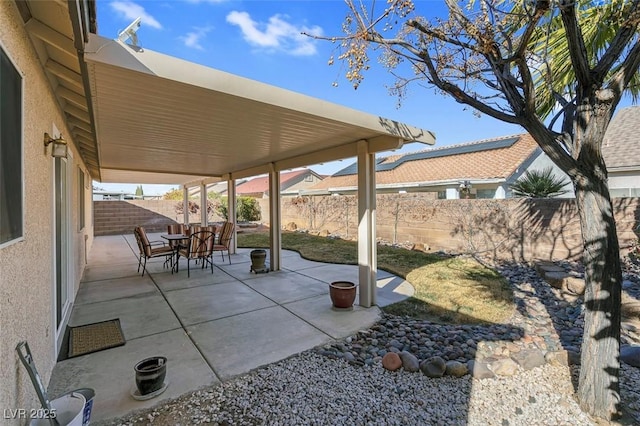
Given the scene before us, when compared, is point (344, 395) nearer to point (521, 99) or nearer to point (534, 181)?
point (521, 99)

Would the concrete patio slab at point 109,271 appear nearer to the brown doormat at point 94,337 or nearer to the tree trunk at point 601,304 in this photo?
the brown doormat at point 94,337

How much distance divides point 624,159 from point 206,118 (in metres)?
12.9

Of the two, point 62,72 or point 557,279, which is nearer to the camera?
point 62,72

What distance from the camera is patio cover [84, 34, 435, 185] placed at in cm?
243

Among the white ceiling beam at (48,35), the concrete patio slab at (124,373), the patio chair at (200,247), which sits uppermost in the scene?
the white ceiling beam at (48,35)

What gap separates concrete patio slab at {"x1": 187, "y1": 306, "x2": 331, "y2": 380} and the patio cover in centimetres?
271

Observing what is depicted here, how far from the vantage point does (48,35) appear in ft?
7.16

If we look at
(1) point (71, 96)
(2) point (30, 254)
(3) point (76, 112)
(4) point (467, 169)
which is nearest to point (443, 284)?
(2) point (30, 254)

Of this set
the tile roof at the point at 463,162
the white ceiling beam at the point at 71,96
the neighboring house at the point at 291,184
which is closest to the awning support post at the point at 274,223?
the white ceiling beam at the point at 71,96

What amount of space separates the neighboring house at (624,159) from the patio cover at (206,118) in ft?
31.1

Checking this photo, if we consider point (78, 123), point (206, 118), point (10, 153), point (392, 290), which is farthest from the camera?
point (392, 290)

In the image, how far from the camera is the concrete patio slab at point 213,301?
4652 mm

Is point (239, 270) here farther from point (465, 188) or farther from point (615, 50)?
point (465, 188)

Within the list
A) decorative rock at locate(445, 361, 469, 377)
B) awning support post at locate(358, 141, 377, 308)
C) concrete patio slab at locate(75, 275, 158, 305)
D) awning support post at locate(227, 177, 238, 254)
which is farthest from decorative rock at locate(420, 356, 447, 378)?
awning support post at locate(227, 177, 238, 254)
